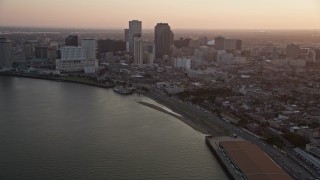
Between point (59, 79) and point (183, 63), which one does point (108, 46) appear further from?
point (59, 79)

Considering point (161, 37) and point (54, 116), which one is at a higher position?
point (161, 37)

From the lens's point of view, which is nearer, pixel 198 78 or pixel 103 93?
pixel 103 93

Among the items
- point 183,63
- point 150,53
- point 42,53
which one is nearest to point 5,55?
point 42,53

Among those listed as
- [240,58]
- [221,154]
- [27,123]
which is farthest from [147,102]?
[240,58]

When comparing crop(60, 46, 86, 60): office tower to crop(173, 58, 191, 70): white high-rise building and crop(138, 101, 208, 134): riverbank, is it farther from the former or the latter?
crop(138, 101, 208, 134): riverbank

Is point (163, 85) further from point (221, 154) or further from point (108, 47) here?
point (108, 47)

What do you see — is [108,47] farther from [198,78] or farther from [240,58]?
[198,78]

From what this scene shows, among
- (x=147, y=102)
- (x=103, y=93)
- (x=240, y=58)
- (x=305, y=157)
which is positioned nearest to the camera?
(x=305, y=157)

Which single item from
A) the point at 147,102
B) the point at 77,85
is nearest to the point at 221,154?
the point at 147,102

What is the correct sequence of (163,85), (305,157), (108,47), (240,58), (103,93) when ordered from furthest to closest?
(108,47) < (240,58) < (163,85) < (103,93) < (305,157)
